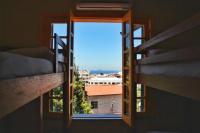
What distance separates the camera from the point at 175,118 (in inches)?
160

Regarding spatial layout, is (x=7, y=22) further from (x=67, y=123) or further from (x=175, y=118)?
(x=175, y=118)

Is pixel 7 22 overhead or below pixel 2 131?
overhead

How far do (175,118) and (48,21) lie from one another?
219cm

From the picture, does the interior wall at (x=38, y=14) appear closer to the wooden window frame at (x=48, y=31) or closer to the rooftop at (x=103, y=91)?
the wooden window frame at (x=48, y=31)

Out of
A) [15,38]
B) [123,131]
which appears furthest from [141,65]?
[15,38]

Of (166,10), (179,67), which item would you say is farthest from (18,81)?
(166,10)

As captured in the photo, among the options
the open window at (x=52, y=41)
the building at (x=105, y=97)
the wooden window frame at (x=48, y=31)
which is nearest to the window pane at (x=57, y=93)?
the open window at (x=52, y=41)

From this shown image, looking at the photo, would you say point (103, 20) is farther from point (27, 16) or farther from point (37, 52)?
point (37, 52)

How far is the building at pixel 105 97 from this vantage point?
30.7ft

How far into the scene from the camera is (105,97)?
9695 millimetres

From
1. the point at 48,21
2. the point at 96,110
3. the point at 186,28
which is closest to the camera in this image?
the point at 186,28

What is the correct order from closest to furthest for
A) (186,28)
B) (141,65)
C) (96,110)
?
1. (186,28)
2. (141,65)
3. (96,110)

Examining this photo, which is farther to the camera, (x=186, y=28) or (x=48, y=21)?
(x=48, y=21)

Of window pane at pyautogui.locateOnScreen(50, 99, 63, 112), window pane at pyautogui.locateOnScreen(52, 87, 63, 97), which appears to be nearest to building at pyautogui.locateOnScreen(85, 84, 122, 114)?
window pane at pyautogui.locateOnScreen(52, 87, 63, 97)
